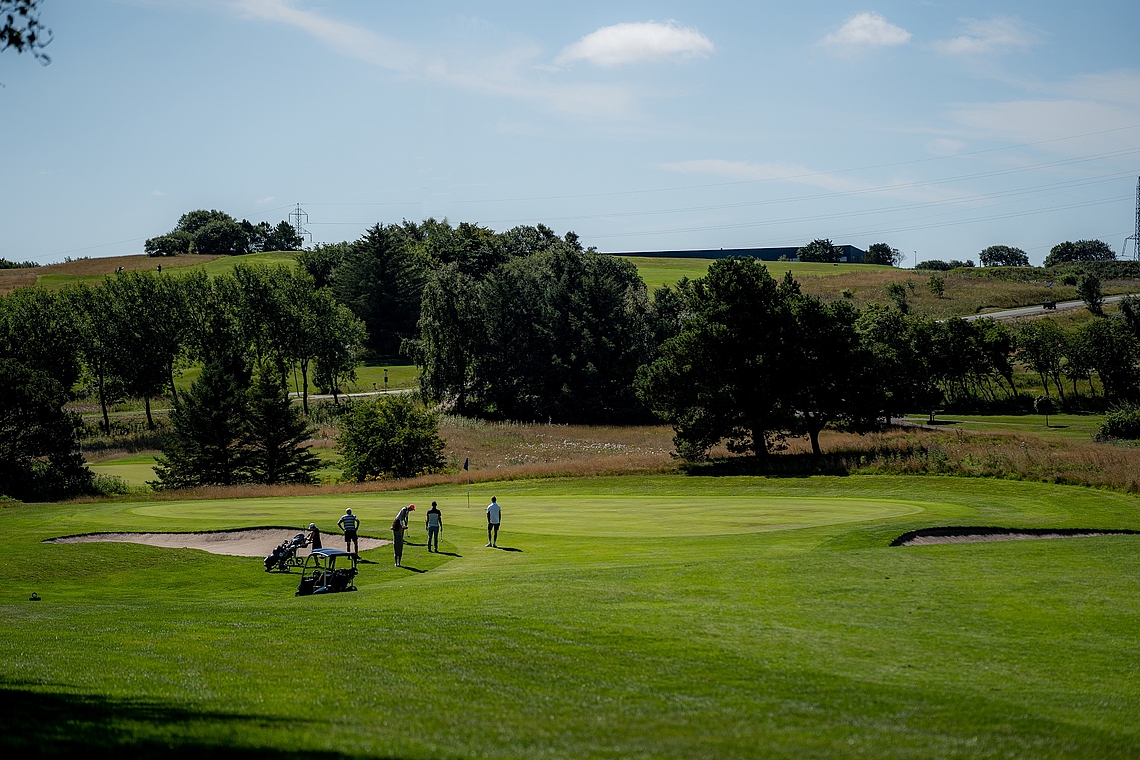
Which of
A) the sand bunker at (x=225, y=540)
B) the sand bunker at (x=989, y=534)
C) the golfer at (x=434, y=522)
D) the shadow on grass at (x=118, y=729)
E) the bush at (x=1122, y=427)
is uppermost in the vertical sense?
the shadow on grass at (x=118, y=729)

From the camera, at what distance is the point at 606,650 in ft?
44.0

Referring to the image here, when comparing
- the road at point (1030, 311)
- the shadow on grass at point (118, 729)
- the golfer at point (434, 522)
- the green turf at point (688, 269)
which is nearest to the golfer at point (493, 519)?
the golfer at point (434, 522)

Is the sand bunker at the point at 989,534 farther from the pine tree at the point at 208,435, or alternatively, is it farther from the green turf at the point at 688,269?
the green turf at the point at 688,269

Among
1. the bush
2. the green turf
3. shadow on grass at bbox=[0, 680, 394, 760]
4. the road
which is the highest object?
the green turf

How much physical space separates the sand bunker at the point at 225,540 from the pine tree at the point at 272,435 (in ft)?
97.3

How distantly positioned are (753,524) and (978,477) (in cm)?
1649

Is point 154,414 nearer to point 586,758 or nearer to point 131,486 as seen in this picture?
point 131,486

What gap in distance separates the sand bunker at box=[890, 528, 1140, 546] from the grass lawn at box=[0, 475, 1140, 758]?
81cm

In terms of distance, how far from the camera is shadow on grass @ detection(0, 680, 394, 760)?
823cm

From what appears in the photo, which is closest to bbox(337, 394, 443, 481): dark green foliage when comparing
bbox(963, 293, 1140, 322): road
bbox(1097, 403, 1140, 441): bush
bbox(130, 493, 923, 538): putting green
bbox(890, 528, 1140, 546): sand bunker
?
bbox(130, 493, 923, 538): putting green

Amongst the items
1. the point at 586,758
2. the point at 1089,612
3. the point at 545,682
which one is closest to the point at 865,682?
the point at 545,682

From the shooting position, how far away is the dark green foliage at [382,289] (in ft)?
445

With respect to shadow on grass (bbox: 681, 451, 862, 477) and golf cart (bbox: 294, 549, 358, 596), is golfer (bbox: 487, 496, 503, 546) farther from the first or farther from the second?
shadow on grass (bbox: 681, 451, 862, 477)

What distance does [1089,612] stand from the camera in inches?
618
